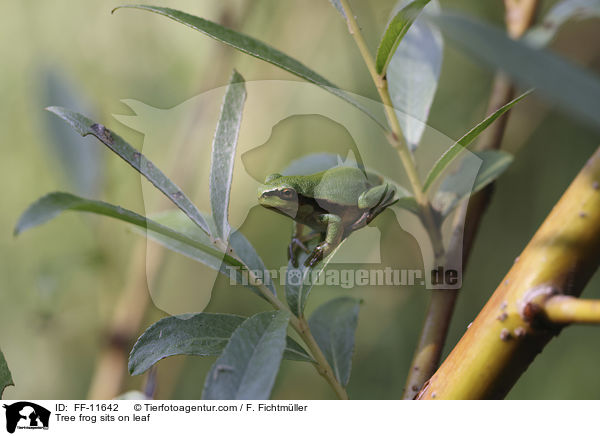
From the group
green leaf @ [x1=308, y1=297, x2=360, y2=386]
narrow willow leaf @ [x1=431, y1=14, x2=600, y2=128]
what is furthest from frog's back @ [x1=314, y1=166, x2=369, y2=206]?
narrow willow leaf @ [x1=431, y1=14, x2=600, y2=128]

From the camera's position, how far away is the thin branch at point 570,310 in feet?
0.91

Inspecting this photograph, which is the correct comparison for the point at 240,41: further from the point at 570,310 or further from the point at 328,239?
the point at 570,310

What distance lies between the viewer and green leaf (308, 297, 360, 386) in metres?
0.49

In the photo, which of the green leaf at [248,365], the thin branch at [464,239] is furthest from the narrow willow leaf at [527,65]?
the green leaf at [248,365]

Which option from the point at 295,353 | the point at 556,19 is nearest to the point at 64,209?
the point at 295,353

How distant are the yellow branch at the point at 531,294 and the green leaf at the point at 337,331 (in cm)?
14

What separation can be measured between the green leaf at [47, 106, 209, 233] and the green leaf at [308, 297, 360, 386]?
6.9 inches

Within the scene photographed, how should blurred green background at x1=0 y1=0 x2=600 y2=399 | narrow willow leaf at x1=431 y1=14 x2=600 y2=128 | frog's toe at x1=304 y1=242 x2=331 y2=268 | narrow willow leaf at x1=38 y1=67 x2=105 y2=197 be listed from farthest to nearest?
blurred green background at x1=0 y1=0 x2=600 y2=399
narrow willow leaf at x1=38 y1=67 x2=105 y2=197
frog's toe at x1=304 y1=242 x2=331 y2=268
narrow willow leaf at x1=431 y1=14 x2=600 y2=128

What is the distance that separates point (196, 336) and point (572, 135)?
44.4 inches

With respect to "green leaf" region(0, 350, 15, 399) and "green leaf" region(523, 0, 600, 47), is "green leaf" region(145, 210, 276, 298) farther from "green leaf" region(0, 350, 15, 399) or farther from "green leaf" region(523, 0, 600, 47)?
"green leaf" region(523, 0, 600, 47)

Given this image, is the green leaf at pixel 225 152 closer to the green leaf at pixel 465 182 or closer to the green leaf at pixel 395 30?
the green leaf at pixel 395 30

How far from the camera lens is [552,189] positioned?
1176 mm
